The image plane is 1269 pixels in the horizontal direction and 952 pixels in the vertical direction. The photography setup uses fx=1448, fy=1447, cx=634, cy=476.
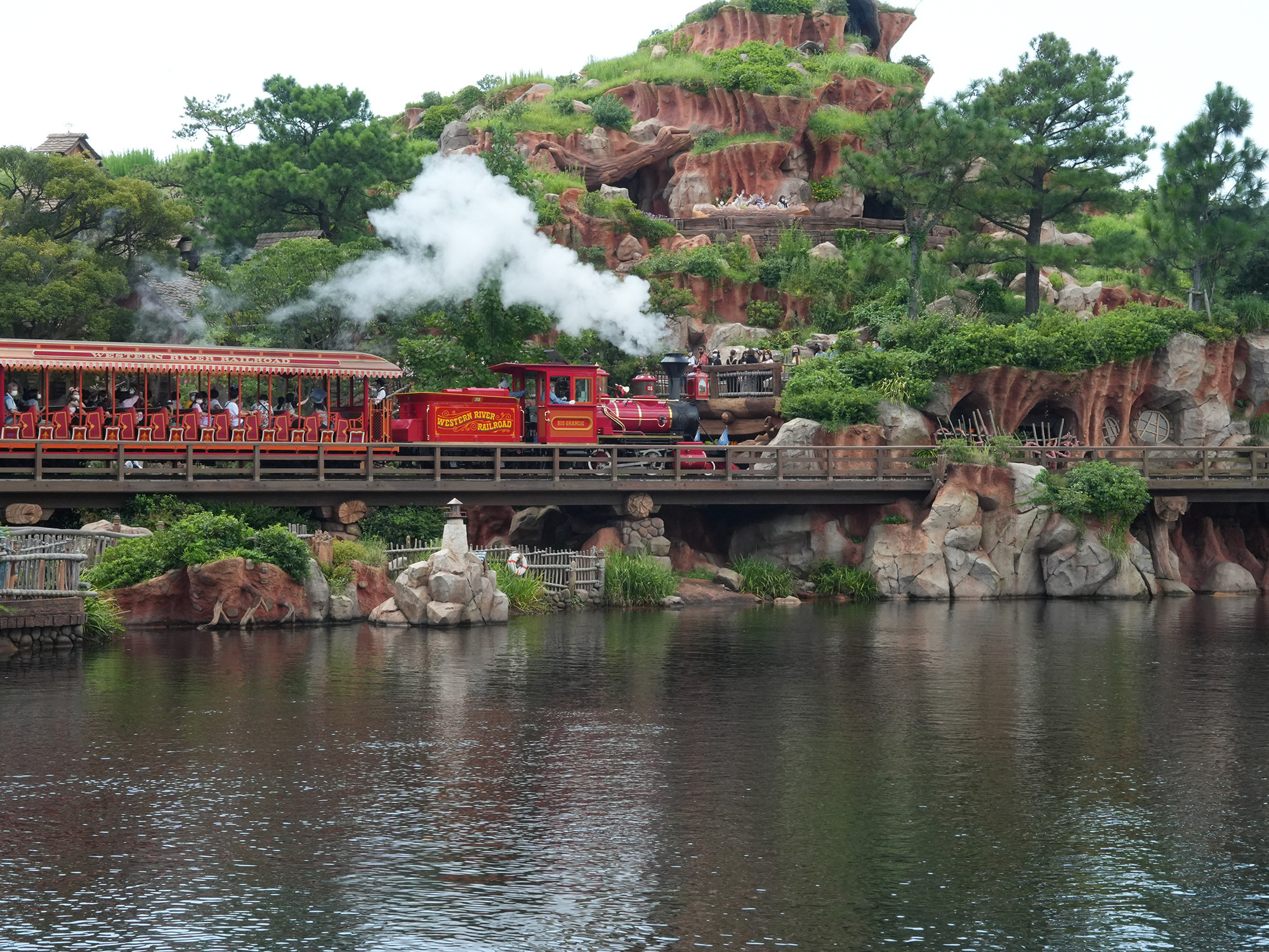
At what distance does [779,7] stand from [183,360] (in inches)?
2126

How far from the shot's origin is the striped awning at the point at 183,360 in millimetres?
31703

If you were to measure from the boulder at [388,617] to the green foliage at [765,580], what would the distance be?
1035 centimetres

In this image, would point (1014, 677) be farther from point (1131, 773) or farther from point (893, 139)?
point (893, 139)

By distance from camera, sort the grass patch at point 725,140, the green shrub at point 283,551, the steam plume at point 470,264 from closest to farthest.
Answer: the green shrub at point 283,551
the steam plume at point 470,264
the grass patch at point 725,140

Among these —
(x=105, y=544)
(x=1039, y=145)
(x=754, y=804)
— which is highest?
(x=1039, y=145)

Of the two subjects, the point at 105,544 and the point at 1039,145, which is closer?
the point at 105,544

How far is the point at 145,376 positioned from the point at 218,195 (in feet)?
88.9

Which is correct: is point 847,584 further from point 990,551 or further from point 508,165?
point 508,165

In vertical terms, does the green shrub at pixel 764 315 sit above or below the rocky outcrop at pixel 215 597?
above

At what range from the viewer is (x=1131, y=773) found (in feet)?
54.4

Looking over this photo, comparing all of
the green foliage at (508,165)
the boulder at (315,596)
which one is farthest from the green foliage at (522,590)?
the green foliage at (508,165)

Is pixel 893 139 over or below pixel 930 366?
over

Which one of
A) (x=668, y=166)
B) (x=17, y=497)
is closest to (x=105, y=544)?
(x=17, y=497)

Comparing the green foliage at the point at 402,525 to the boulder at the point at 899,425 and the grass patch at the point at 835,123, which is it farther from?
the grass patch at the point at 835,123
